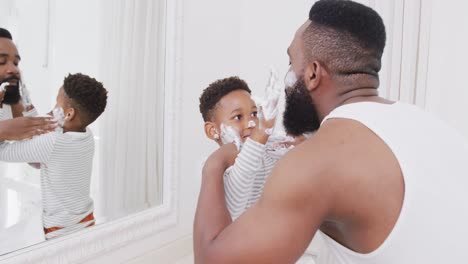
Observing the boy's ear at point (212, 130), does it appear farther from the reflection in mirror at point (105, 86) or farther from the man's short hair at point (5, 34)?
the man's short hair at point (5, 34)

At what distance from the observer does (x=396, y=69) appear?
59.2 inches

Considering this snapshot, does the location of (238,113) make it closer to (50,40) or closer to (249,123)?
(249,123)

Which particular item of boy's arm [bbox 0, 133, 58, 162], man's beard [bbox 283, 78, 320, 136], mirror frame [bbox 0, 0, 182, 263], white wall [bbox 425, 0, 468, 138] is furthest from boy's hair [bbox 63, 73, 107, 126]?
white wall [bbox 425, 0, 468, 138]

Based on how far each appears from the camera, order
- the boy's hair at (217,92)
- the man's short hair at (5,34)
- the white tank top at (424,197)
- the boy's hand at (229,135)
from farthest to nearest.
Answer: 1. the boy's hair at (217,92)
2. the boy's hand at (229,135)
3. the man's short hair at (5,34)
4. the white tank top at (424,197)

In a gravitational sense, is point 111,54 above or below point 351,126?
above

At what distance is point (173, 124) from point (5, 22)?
2.05 feet

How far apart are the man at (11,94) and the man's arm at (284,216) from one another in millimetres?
594

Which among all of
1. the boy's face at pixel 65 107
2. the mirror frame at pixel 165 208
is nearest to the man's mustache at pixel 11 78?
the boy's face at pixel 65 107

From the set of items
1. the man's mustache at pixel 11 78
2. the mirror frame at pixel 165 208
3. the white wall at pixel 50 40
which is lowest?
the mirror frame at pixel 165 208

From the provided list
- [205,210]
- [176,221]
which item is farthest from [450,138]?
[176,221]

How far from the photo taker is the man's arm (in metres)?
0.61

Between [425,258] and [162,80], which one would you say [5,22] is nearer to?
[162,80]

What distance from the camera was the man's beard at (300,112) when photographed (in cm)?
87

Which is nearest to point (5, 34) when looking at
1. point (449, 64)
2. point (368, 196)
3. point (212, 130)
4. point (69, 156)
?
point (69, 156)
